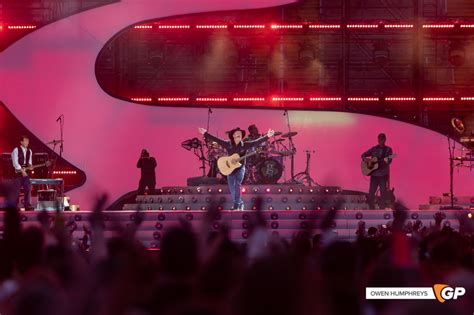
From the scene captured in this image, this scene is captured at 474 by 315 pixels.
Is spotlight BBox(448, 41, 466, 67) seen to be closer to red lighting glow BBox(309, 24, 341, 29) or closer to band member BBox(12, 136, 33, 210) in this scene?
red lighting glow BBox(309, 24, 341, 29)

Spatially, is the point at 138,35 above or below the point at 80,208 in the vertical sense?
above

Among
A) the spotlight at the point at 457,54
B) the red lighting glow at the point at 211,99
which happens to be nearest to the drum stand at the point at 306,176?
the red lighting glow at the point at 211,99

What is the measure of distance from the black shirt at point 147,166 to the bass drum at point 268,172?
81.7 inches

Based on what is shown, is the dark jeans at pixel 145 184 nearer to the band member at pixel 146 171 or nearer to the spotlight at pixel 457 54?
the band member at pixel 146 171

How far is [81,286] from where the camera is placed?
2240mm

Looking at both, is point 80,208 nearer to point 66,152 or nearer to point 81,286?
point 66,152

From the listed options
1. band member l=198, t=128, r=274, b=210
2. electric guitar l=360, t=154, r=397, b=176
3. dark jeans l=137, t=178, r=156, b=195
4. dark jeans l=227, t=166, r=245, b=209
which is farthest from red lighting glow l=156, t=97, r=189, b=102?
electric guitar l=360, t=154, r=397, b=176

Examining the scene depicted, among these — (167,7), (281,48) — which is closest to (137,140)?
(167,7)

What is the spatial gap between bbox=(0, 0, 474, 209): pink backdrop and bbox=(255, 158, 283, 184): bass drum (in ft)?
3.53

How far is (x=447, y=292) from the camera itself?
3.03 metres

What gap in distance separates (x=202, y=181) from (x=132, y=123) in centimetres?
206

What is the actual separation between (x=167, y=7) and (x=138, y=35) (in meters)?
1.84

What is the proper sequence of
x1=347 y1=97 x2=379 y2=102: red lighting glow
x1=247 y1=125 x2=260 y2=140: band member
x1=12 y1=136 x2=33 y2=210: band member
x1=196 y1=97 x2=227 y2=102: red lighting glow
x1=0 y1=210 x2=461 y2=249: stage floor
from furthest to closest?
x1=347 y1=97 x2=379 y2=102: red lighting glow, x1=196 y1=97 x2=227 y2=102: red lighting glow, x1=247 y1=125 x2=260 y2=140: band member, x1=12 y1=136 x2=33 y2=210: band member, x1=0 y1=210 x2=461 y2=249: stage floor

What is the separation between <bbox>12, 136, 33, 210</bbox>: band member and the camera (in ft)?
45.3
